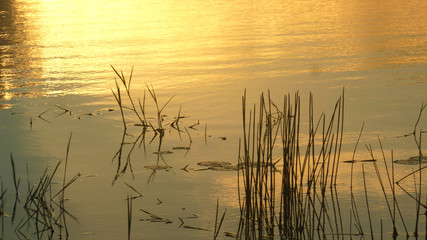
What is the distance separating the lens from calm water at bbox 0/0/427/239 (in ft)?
12.2

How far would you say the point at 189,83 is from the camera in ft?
22.9

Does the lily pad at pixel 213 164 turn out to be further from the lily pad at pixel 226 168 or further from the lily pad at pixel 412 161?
the lily pad at pixel 412 161

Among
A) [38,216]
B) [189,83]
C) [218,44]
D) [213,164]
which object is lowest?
[38,216]

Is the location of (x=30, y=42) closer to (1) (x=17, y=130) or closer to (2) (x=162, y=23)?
(2) (x=162, y=23)

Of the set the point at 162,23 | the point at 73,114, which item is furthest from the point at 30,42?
the point at 73,114

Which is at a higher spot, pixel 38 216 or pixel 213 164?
pixel 213 164

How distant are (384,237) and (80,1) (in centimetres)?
1906

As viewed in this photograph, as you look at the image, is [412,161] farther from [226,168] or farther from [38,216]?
[38,216]

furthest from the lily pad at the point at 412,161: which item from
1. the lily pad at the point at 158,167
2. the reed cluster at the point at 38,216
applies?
the reed cluster at the point at 38,216

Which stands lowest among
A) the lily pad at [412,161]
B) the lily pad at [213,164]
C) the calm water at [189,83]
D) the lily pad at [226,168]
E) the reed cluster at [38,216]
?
the reed cluster at [38,216]

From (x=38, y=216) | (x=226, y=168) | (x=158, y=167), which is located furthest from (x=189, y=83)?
(x=38, y=216)

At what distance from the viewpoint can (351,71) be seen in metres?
7.33

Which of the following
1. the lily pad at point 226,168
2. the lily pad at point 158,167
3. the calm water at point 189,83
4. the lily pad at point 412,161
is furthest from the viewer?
the lily pad at point 158,167

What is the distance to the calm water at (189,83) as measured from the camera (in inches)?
146
